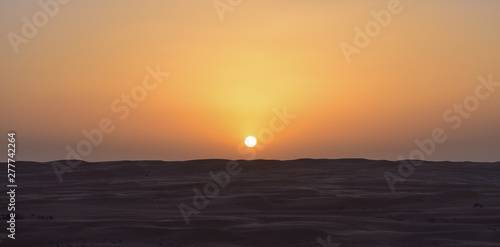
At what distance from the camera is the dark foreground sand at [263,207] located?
12188 mm

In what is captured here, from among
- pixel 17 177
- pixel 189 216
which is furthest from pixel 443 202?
pixel 17 177

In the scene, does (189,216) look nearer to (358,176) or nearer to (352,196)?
(352,196)

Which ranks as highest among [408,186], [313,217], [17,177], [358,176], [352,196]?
[17,177]

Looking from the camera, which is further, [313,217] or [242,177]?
[242,177]

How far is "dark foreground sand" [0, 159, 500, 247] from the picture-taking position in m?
12.2

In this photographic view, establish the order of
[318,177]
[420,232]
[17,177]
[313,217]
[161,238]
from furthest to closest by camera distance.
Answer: [17,177]
[318,177]
[313,217]
[420,232]
[161,238]

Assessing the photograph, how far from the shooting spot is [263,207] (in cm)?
1709

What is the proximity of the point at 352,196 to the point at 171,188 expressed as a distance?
19.6 feet

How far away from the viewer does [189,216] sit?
1488 cm
